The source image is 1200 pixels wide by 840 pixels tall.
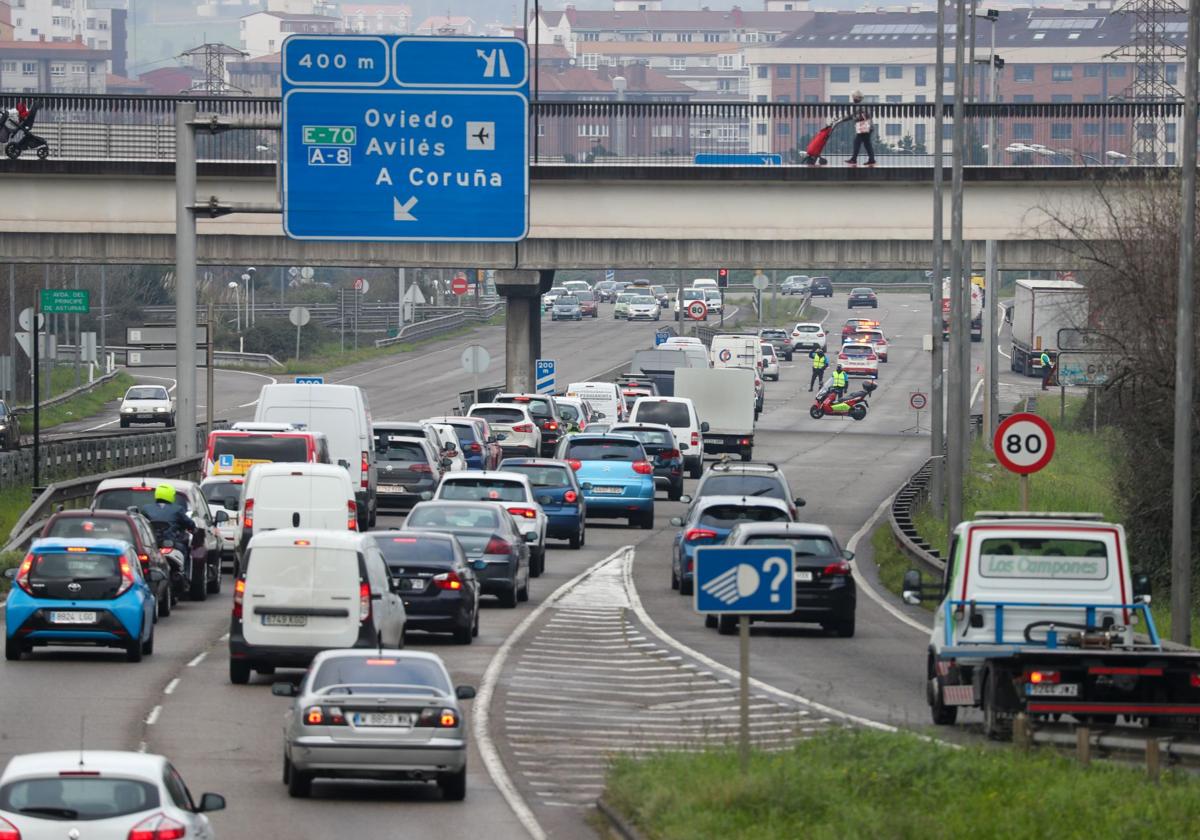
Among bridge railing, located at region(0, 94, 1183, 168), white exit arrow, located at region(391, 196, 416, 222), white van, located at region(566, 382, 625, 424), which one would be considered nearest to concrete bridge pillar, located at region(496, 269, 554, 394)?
white van, located at region(566, 382, 625, 424)

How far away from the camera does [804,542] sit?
29484mm

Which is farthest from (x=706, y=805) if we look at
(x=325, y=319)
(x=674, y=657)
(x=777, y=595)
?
(x=325, y=319)

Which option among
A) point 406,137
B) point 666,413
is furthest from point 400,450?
point 666,413

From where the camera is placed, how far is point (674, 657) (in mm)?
26672

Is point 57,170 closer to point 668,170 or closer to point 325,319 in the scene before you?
point 668,170

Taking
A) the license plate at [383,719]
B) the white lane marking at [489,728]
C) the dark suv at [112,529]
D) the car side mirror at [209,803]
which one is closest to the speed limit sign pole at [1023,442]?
the white lane marking at [489,728]

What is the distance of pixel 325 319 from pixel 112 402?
34.5 meters

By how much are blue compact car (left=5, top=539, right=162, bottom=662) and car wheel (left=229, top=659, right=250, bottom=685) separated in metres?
2.20

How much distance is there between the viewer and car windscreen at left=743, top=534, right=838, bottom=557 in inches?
1150

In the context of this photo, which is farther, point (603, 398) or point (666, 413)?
point (603, 398)

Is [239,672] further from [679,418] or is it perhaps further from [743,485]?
[679,418]

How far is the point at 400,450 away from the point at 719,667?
21517 mm

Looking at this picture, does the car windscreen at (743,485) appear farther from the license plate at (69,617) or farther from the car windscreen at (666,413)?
the car windscreen at (666,413)

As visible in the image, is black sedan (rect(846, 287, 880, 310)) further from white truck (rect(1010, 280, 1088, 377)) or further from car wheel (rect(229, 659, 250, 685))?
car wheel (rect(229, 659, 250, 685))
